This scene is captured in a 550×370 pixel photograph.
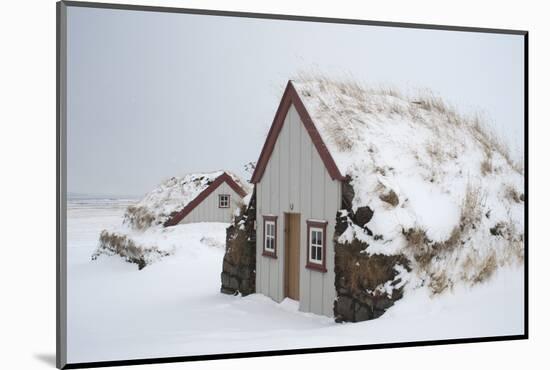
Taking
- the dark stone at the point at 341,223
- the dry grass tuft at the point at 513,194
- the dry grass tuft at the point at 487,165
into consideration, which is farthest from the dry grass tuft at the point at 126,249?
the dry grass tuft at the point at 513,194

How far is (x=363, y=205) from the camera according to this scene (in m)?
8.45

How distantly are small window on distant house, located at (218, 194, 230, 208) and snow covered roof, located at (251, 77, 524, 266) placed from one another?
0.35m

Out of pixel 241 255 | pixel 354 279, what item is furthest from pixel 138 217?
pixel 354 279

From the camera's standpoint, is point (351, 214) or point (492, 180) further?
point (492, 180)

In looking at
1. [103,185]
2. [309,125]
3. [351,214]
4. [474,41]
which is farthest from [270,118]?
[474,41]

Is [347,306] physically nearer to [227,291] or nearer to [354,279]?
[354,279]

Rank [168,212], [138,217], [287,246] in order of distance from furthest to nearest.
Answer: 1. [287,246]
2. [168,212]
3. [138,217]

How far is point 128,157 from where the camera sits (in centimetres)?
781

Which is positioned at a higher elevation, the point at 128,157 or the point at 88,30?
the point at 88,30

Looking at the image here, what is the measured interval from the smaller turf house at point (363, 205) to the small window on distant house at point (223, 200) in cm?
23

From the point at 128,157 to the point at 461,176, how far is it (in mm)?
3450

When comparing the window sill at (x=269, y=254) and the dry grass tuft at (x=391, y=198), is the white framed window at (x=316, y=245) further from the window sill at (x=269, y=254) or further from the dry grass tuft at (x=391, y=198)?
the dry grass tuft at (x=391, y=198)

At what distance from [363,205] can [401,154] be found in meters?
0.72

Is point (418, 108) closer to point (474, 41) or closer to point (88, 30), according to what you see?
point (474, 41)
